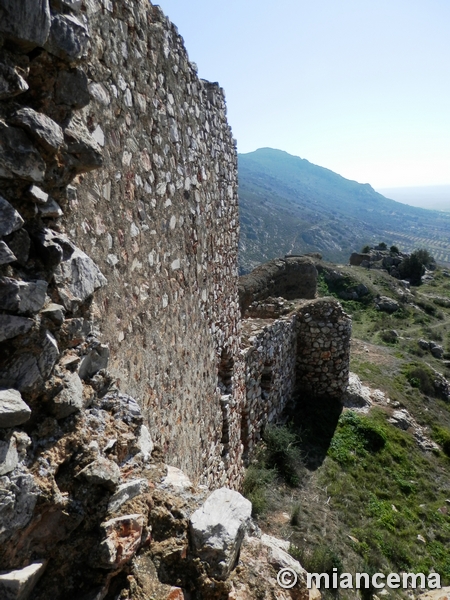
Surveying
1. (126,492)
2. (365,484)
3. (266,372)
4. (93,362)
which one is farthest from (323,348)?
(126,492)

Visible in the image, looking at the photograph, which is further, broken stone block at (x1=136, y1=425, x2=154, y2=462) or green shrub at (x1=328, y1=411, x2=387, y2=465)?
green shrub at (x1=328, y1=411, x2=387, y2=465)

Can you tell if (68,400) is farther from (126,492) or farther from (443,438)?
(443,438)

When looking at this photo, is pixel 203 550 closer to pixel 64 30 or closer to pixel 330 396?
pixel 64 30

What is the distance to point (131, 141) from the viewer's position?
9.75ft

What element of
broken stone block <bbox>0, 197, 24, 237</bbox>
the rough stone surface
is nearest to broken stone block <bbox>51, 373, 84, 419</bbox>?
broken stone block <bbox>0, 197, 24, 237</bbox>

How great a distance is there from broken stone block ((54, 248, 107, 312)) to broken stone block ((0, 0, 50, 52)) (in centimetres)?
78

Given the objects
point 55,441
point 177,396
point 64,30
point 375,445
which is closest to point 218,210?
point 177,396

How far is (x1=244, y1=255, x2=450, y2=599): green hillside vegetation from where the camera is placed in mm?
6151

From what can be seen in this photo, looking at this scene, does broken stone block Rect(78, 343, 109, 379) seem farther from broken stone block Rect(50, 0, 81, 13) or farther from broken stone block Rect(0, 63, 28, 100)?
broken stone block Rect(50, 0, 81, 13)

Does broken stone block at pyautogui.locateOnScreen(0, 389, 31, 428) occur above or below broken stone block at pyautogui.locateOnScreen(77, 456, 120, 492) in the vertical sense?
above

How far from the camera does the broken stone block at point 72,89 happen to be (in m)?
1.86

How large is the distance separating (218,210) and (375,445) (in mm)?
6325

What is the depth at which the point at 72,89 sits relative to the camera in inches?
75.2

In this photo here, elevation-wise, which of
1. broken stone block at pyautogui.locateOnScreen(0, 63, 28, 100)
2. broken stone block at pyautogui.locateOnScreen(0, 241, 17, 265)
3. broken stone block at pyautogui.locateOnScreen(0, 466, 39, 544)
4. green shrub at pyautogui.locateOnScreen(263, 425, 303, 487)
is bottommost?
green shrub at pyautogui.locateOnScreen(263, 425, 303, 487)
